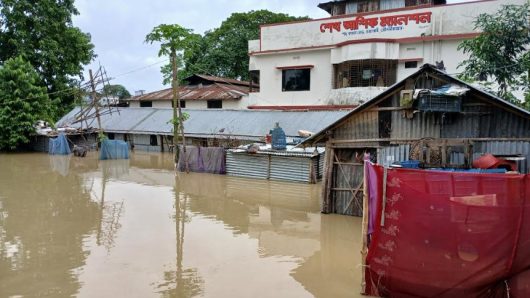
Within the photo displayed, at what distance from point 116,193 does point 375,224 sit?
13.2m

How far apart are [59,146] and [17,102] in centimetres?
443

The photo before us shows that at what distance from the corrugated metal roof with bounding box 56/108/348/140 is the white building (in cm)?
149

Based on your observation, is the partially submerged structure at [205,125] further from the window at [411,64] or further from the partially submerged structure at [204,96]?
the window at [411,64]

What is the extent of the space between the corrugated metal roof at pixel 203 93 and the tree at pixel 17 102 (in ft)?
27.8

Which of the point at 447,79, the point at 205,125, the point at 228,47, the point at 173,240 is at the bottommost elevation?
the point at 173,240

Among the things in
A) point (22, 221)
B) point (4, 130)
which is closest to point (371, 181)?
point (22, 221)

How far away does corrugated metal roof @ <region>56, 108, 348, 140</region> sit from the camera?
84.2 ft

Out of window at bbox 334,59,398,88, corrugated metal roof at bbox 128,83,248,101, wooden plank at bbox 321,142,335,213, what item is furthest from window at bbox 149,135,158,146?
wooden plank at bbox 321,142,335,213

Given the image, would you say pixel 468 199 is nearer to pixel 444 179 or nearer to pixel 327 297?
pixel 444 179

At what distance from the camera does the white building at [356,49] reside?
23.4 m

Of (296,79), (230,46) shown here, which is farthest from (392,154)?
(230,46)

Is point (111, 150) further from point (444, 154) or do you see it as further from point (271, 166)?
point (444, 154)

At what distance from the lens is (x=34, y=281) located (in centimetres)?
854

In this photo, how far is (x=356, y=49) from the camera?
24.6 m
